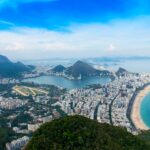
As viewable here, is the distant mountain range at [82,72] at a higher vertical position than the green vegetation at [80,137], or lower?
lower

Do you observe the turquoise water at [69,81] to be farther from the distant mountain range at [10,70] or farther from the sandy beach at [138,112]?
the sandy beach at [138,112]

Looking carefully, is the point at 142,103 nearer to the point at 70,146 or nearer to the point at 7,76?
the point at 70,146

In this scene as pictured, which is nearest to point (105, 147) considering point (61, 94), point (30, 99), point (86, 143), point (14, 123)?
point (86, 143)

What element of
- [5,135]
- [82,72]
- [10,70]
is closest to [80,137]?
[5,135]

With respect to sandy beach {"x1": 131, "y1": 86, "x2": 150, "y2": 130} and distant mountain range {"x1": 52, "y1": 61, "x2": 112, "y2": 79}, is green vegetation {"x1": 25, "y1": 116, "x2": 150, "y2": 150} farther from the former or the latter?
distant mountain range {"x1": 52, "y1": 61, "x2": 112, "y2": 79}

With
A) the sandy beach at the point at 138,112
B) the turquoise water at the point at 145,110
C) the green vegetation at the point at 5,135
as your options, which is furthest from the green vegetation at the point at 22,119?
the turquoise water at the point at 145,110

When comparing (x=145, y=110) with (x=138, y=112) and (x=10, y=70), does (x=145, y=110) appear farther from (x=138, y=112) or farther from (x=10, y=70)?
(x=10, y=70)
